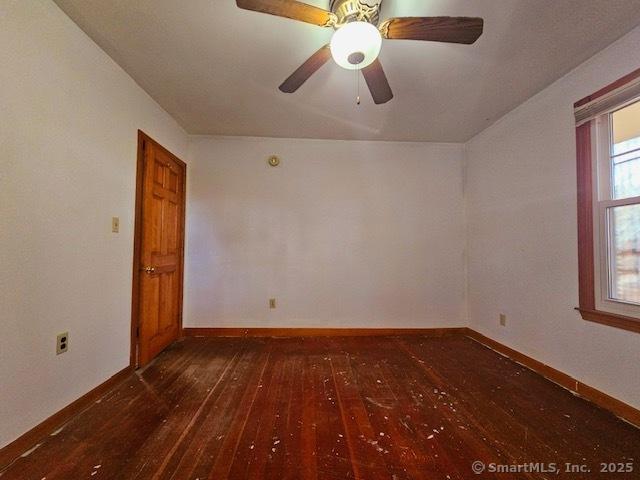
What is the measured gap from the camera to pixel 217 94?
90.7 inches

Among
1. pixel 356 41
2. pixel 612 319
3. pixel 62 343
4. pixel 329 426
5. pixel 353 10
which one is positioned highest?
pixel 353 10

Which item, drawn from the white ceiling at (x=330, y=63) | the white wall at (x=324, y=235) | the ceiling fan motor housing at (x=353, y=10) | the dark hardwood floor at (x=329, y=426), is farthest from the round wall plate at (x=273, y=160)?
the dark hardwood floor at (x=329, y=426)

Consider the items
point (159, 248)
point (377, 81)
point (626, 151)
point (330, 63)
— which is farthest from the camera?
point (159, 248)

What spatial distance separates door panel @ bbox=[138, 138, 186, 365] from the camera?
2309mm

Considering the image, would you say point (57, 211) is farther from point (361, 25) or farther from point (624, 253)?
point (624, 253)

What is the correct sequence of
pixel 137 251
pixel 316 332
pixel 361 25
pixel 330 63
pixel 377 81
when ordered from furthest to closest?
pixel 316 332 → pixel 137 251 → pixel 330 63 → pixel 377 81 → pixel 361 25

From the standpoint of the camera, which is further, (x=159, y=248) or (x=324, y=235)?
(x=324, y=235)

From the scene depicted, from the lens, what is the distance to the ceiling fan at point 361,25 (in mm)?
1176

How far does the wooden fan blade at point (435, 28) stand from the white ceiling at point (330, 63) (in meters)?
0.29

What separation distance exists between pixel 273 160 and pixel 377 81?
6.02 feet

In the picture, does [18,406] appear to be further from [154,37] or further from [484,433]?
[484,433]

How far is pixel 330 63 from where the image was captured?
74.5 inches

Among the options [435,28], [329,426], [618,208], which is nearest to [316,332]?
[329,426]

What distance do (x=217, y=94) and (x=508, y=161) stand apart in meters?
2.84
